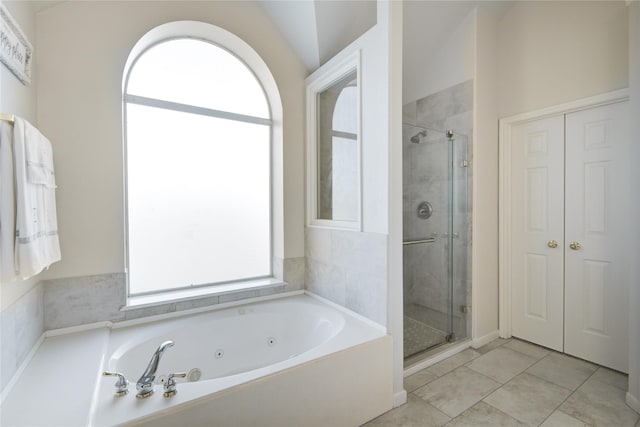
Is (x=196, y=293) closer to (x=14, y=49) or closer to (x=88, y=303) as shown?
(x=88, y=303)

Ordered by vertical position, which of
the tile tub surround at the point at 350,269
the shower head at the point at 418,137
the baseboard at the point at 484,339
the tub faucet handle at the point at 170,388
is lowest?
the baseboard at the point at 484,339

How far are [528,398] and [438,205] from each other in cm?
152

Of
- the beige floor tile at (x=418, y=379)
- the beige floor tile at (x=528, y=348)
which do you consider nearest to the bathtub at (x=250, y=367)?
the beige floor tile at (x=418, y=379)

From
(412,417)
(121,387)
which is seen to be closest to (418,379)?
(412,417)

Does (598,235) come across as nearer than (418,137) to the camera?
Yes

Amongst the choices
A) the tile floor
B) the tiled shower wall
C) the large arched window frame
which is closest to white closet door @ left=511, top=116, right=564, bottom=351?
the tile floor

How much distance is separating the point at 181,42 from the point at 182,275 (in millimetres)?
1799

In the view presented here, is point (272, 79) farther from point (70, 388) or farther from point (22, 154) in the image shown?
point (70, 388)

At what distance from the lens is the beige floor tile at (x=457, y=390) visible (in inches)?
69.9

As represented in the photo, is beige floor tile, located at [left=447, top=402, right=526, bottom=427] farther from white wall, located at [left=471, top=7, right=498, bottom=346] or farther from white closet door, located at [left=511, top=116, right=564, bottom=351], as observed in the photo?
white closet door, located at [left=511, top=116, right=564, bottom=351]

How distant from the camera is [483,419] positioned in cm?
166

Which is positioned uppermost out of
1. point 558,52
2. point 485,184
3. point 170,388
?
point 558,52

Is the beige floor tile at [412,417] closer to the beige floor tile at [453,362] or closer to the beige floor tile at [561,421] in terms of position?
the beige floor tile at [453,362]

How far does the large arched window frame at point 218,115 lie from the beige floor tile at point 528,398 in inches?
70.0
